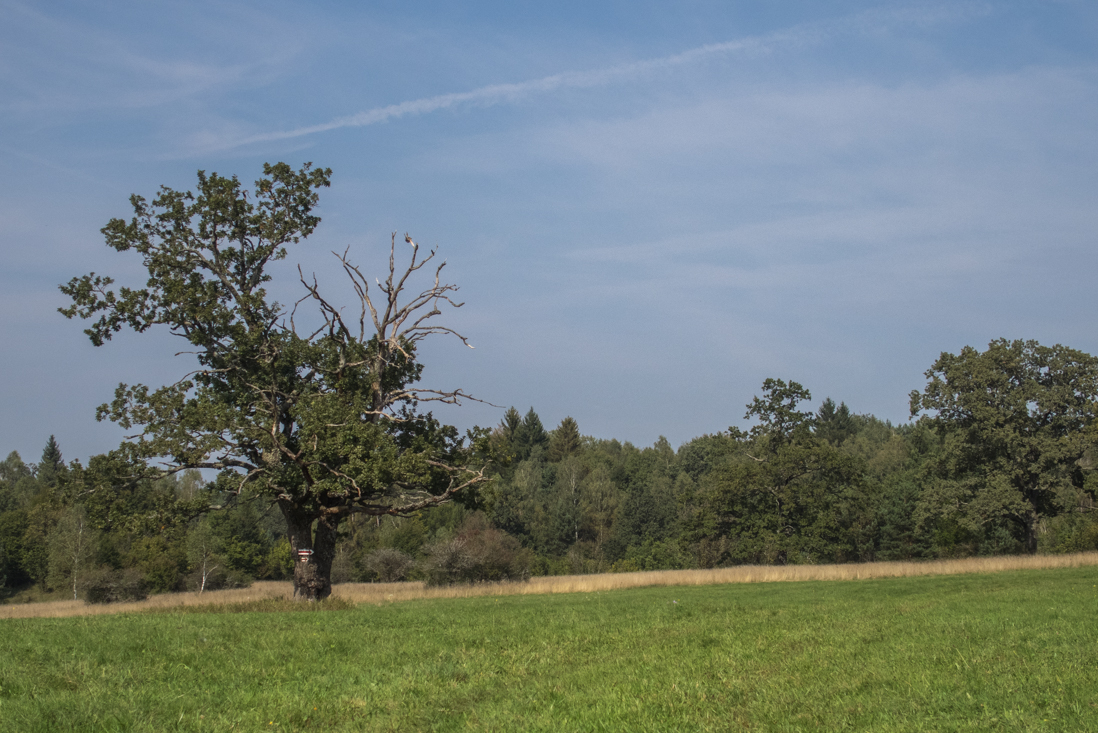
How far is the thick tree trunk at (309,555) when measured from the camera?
84.7 ft

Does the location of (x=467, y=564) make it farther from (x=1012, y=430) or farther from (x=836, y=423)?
(x=836, y=423)

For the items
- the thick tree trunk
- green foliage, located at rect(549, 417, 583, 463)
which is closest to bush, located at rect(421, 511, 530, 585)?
the thick tree trunk

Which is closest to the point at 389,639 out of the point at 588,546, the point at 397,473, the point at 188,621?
the point at 188,621

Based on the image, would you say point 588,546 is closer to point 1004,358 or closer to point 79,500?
point 1004,358

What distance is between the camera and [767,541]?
5319 cm

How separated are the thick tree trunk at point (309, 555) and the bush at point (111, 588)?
56.0 ft

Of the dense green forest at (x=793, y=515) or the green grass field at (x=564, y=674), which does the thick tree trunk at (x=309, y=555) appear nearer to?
the dense green forest at (x=793, y=515)

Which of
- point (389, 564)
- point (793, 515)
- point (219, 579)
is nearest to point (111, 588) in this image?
point (389, 564)

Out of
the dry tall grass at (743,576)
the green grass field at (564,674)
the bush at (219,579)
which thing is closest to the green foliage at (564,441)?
the bush at (219,579)

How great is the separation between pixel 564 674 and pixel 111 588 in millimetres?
35672

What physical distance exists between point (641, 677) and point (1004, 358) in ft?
154

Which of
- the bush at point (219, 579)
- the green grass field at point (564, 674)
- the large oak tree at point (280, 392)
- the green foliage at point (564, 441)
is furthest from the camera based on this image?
the green foliage at point (564, 441)

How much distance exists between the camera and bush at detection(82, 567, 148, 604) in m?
38.8

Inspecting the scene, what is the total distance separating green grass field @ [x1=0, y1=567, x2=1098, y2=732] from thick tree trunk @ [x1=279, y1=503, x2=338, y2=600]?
10361 mm
